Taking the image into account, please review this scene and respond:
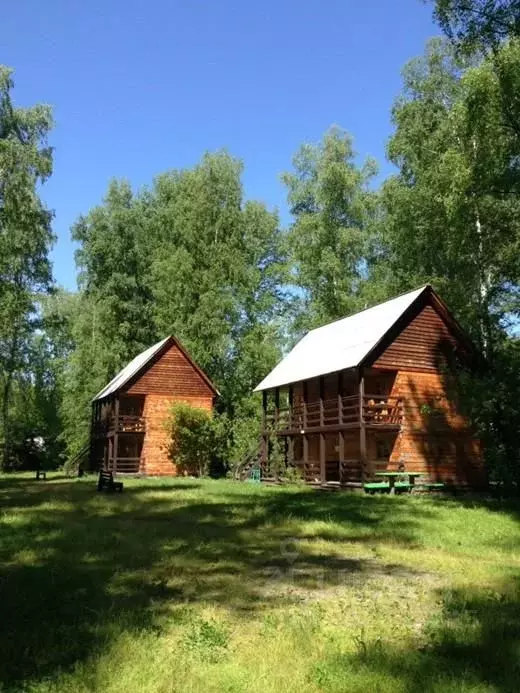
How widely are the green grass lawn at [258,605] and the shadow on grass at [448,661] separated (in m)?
0.02

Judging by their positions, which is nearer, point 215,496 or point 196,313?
point 215,496

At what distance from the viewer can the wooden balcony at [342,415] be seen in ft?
86.7

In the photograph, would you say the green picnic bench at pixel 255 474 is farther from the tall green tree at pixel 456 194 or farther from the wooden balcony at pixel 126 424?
the tall green tree at pixel 456 194

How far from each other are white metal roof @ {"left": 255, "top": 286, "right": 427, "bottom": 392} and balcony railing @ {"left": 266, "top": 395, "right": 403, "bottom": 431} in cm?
154

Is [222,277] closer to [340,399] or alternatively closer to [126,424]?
[126,424]

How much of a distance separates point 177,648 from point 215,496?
1599 cm

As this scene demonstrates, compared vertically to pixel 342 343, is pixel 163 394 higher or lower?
lower

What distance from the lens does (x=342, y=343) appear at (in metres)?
30.1

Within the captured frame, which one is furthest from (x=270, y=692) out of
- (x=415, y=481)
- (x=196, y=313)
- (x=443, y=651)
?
(x=196, y=313)

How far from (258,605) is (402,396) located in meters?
20.1

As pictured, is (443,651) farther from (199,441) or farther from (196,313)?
(196,313)

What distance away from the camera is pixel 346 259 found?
44.3 metres

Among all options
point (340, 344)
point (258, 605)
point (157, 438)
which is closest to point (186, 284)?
point (157, 438)

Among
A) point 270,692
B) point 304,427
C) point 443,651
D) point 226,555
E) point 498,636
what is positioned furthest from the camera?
point 304,427
